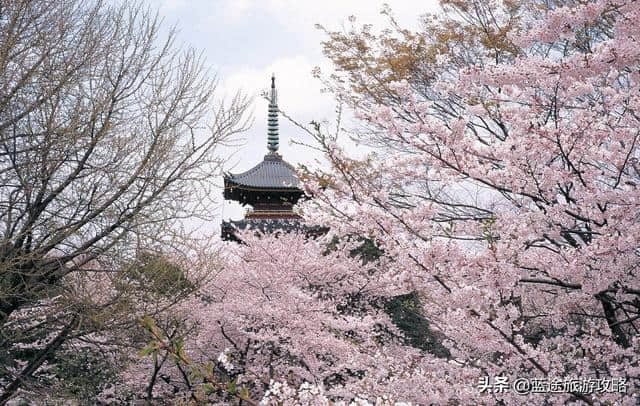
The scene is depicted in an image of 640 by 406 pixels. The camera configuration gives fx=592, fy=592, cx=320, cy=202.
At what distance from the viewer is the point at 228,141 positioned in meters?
7.10

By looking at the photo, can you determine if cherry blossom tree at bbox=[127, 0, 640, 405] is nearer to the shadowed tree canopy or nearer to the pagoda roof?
the shadowed tree canopy

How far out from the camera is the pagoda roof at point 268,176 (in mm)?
17500

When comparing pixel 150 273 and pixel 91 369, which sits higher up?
pixel 150 273

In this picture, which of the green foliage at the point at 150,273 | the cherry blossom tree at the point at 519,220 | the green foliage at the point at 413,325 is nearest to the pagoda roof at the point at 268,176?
the green foliage at the point at 413,325

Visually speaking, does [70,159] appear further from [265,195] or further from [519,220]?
A: [265,195]

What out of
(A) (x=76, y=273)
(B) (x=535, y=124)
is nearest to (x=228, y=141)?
(A) (x=76, y=273)

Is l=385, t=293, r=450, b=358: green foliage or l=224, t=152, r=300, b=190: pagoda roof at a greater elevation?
l=224, t=152, r=300, b=190: pagoda roof

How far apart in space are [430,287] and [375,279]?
5716mm

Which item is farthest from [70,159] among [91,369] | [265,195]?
[265,195]

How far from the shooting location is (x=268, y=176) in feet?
60.5

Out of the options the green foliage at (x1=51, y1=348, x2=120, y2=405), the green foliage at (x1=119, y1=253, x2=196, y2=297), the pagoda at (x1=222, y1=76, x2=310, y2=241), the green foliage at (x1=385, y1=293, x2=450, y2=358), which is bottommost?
the green foliage at (x1=51, y1=348, x2=120, y2=405)

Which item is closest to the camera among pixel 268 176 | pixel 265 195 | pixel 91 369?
pixel 91 369

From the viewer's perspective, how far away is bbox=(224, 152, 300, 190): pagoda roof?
57.4ft

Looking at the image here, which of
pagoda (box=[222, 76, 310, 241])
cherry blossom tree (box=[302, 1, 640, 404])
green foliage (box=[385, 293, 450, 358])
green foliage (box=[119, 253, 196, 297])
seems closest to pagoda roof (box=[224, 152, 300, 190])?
pagoda (box=[222, 76, 310, 241])
